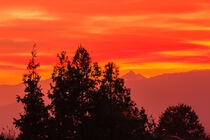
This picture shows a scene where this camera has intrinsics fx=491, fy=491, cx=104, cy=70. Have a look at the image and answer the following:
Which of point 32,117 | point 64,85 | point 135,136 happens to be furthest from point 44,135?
point 135,136

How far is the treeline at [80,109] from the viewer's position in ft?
167

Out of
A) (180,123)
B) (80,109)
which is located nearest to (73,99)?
(80,109)

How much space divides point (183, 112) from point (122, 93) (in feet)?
262

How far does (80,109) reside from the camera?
53625 mm

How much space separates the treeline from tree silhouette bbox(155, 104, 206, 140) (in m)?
74.5

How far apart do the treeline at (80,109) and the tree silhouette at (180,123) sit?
74.5 meters

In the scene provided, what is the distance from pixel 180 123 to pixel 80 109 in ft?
288

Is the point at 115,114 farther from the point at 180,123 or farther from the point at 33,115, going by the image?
the point at 180,123

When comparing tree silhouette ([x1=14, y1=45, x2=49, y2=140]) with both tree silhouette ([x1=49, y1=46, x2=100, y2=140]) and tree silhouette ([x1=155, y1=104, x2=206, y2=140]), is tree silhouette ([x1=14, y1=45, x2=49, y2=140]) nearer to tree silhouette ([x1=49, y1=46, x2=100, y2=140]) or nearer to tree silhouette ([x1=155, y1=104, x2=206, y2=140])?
tree silhouette ([x1=49, y1=46, x2=100, y2=140])

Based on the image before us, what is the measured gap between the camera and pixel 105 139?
49844mm

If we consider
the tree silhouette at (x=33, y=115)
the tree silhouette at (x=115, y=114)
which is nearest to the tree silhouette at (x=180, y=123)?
the tree silhouette at (x=115, y=114)

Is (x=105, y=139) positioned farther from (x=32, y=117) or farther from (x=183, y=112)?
(x=183, y=112)

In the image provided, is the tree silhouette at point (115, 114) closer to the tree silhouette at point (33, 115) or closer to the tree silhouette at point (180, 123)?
the tree silhouette at point (33, 115)

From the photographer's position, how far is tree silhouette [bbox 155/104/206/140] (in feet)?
446
